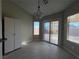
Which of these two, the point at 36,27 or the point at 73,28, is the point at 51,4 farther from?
the point at 36,27

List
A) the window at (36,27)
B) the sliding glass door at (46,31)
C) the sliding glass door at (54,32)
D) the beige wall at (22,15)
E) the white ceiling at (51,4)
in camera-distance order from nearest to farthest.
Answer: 1. the white ceiling at (51,4)
2. the beige wall at (22,15)
3. the sliding glass door at (54,32)
4. the sliding glass door at (46,31)
5. the window at (36,27)

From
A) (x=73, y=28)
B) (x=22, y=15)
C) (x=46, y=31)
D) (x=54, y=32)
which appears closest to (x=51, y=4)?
(x=73, y=28)

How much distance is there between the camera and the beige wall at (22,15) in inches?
236

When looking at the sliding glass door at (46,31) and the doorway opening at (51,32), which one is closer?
the doorway opening at (51,32)

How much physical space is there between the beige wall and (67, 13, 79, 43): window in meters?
3.67

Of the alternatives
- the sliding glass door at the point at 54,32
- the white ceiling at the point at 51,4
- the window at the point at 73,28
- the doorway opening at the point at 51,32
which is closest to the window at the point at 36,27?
the doorway opening at the point at 51,32

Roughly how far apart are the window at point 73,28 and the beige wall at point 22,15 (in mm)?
3674

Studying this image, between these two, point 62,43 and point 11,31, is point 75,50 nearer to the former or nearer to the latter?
point 62,43

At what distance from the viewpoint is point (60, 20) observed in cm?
686

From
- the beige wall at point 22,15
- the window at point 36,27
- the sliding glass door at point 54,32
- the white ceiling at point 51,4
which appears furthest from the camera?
the window at point 36,27

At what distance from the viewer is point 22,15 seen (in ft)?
25.9

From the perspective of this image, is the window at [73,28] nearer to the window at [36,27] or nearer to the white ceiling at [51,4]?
the white ceiling at [51,4]

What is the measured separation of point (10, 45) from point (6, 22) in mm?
1283

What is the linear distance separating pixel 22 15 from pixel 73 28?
4302 mm
